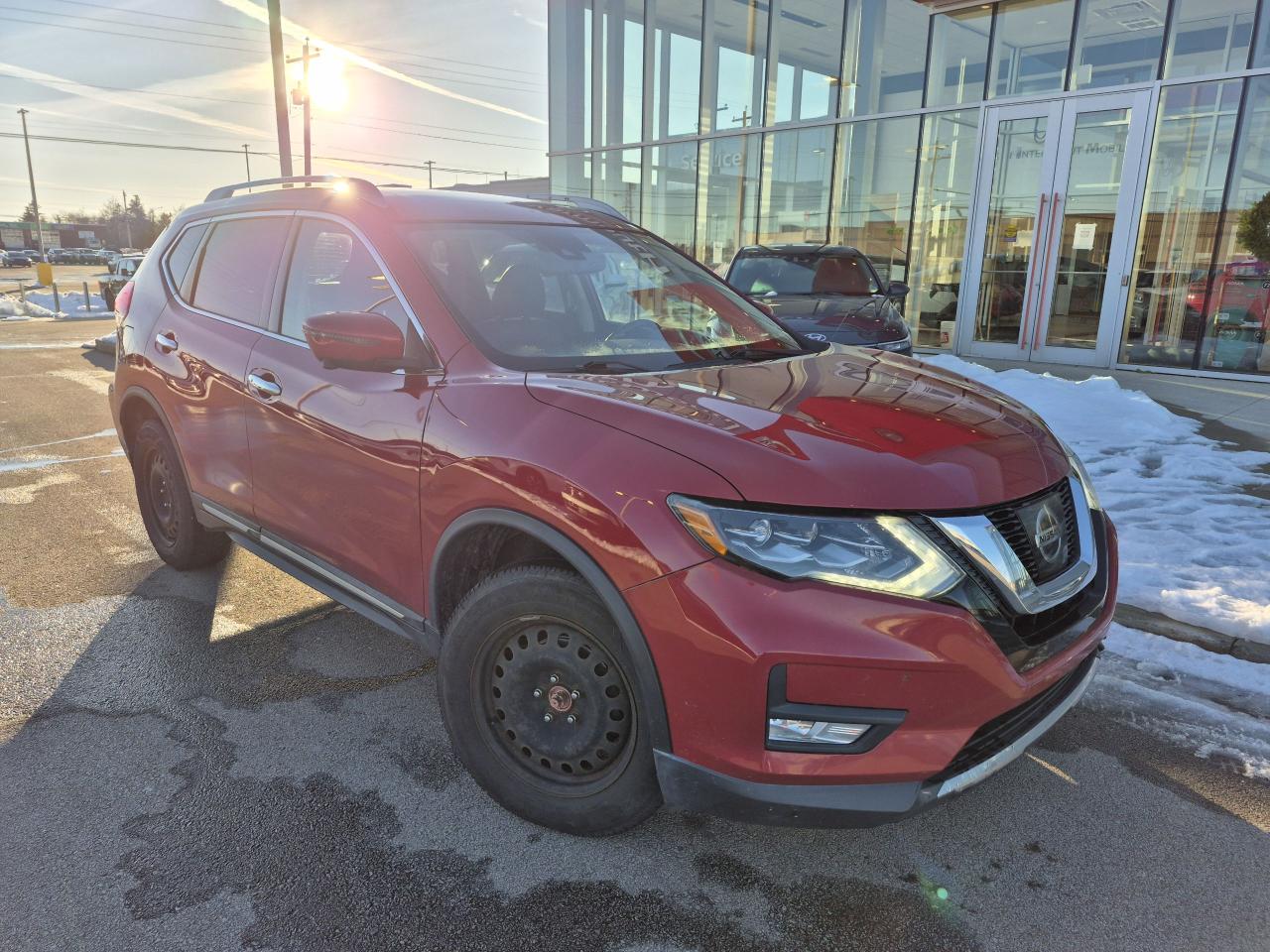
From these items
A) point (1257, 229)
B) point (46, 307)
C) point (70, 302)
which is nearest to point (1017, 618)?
point (1257, 229)

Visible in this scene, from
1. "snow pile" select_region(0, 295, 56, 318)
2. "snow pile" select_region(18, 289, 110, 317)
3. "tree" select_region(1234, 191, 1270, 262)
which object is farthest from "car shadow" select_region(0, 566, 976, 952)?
"snow pile" select_region(0, 295, 56, 318)

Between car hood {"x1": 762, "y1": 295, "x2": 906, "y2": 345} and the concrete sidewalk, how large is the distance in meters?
3.16

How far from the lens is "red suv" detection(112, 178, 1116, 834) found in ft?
6.48

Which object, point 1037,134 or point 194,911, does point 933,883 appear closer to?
point 194,911

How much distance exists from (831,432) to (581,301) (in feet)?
4.56

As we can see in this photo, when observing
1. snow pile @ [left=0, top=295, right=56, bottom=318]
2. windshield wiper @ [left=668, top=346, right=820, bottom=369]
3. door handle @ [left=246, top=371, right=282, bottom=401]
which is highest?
windshield wiper @ [left=668, top=346, right=820, bottom=369]

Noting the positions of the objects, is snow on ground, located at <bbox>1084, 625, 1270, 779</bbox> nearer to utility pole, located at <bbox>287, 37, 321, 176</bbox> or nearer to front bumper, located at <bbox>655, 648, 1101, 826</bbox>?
Answer: front bumper, located at <bbox>655, 648, 1101, 826</bbox>

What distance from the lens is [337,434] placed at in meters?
2.95

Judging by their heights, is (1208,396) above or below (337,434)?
below

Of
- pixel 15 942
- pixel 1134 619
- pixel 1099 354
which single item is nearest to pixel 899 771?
pixel 15 942

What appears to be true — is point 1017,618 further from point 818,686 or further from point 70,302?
point 70,302

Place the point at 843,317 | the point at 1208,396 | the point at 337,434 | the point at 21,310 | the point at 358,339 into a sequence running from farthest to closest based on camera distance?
the point at 21,310, the point at 1208,396, the point at 843,317, the point at 337,434, the point at 358,339

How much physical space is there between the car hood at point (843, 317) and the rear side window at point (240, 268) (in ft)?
15.8

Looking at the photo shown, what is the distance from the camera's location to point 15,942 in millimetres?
2092
